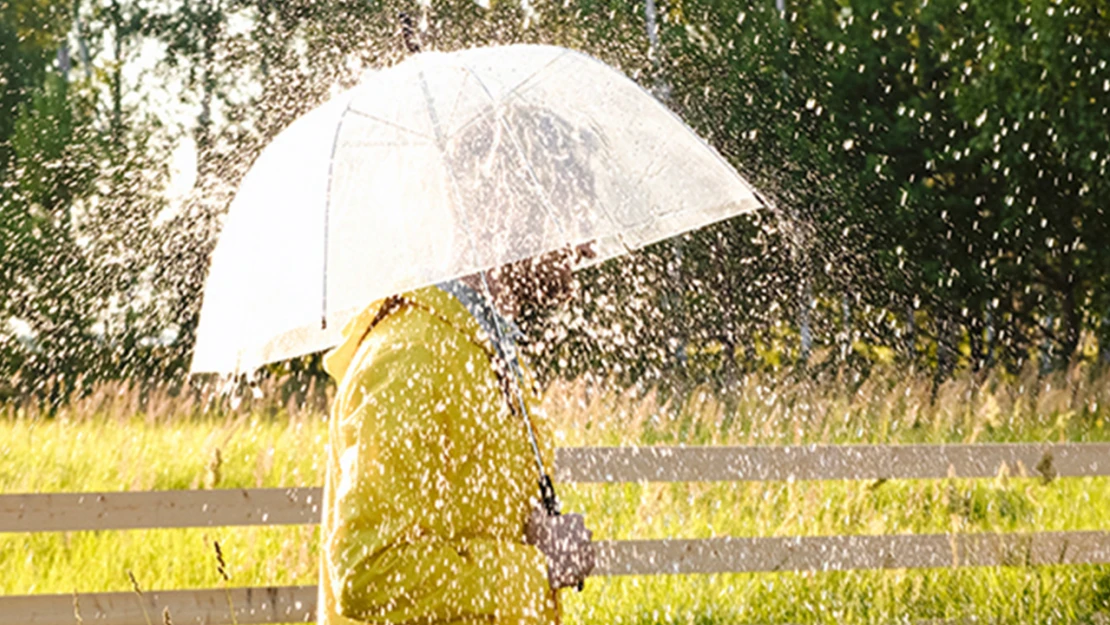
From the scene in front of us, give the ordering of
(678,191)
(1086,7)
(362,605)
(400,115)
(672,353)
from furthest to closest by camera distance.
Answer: (672,353) → (1086,7) → (678,191) → (400,115) → (362,605)

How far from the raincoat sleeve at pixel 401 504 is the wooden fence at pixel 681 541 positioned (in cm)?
360

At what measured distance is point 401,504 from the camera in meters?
2.38

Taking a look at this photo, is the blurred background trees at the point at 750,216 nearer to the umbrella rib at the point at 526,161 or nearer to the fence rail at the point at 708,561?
the fence rail at the point at 708,561

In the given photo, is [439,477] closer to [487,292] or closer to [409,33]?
[487,292]

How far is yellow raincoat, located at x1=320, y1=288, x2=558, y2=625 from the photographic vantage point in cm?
237

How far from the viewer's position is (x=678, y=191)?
3486 mm

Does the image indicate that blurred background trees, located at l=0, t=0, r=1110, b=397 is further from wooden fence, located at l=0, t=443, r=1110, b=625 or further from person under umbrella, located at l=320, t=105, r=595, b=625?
person under umbrella, located at l=320, t=105, r=595, b=625

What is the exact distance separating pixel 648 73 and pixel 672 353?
Result: 15.5 feet

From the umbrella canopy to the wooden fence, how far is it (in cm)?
306

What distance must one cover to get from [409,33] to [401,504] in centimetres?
125

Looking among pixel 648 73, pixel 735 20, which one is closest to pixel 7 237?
pixel 648 73

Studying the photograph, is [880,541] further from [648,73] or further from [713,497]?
[648,73]

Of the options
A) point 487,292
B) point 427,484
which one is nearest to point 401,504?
point 427,484

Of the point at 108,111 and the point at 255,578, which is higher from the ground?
the point at 108,111
